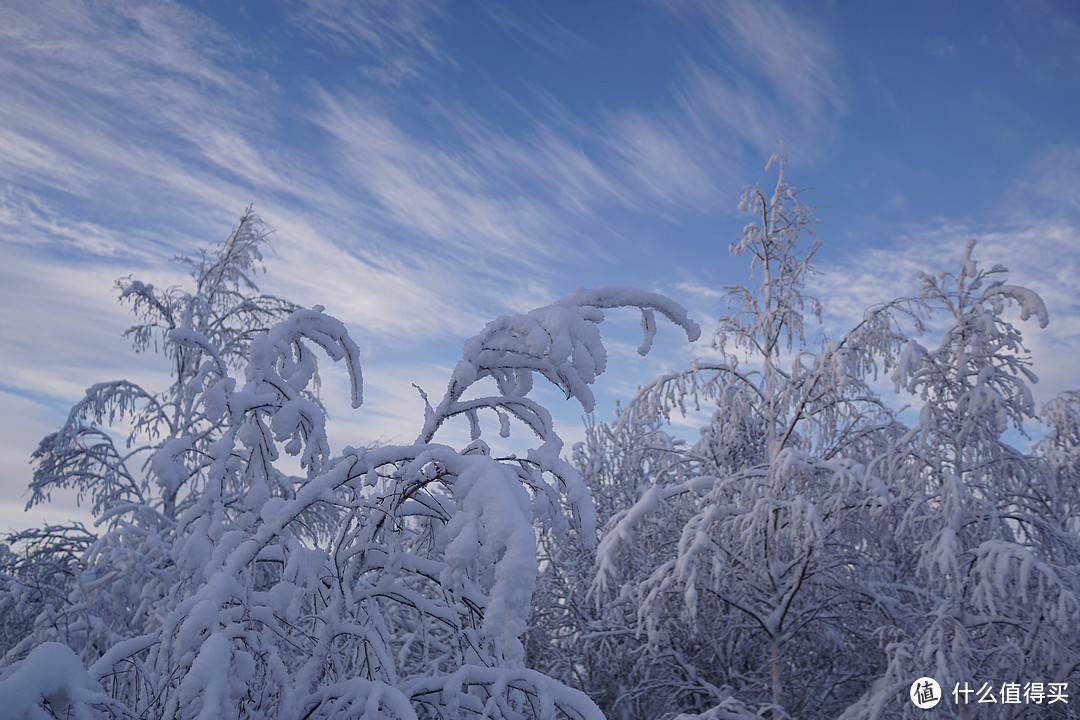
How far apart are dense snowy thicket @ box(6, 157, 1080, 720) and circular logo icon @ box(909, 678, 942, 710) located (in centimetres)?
11

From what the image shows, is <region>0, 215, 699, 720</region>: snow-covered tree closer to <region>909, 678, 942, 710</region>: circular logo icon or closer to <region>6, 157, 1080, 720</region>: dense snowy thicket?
<region>6, 157, 1080, 720</region>: dense snowy thicket

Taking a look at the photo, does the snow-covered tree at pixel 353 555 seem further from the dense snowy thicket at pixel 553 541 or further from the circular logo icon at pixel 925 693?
the circular logo icon at pixel 925 693

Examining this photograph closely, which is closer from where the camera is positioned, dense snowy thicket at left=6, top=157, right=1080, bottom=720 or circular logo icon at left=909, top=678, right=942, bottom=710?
dense snowy thicket at left=6, top=157, right=1080, bottom=720

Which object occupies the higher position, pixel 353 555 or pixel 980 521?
pixel 980 521

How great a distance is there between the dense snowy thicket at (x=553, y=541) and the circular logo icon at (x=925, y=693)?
0.11m

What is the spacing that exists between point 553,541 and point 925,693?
3697mm

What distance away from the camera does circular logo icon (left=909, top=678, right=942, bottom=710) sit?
18.8ft

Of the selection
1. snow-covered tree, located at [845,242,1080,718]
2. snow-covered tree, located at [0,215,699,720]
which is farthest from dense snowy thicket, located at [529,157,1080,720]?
snow-covered tree, located at [0,215,699,720]

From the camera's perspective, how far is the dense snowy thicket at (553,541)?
233 cm

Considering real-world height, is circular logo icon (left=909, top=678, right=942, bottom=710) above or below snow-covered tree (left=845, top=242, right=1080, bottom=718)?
below

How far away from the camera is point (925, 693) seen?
5.78 meters

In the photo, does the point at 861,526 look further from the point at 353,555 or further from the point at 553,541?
the point at 353,555

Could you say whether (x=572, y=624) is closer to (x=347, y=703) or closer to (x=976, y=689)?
(x=976, y=689)

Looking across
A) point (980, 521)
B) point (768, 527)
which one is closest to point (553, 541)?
point (768, 527)
